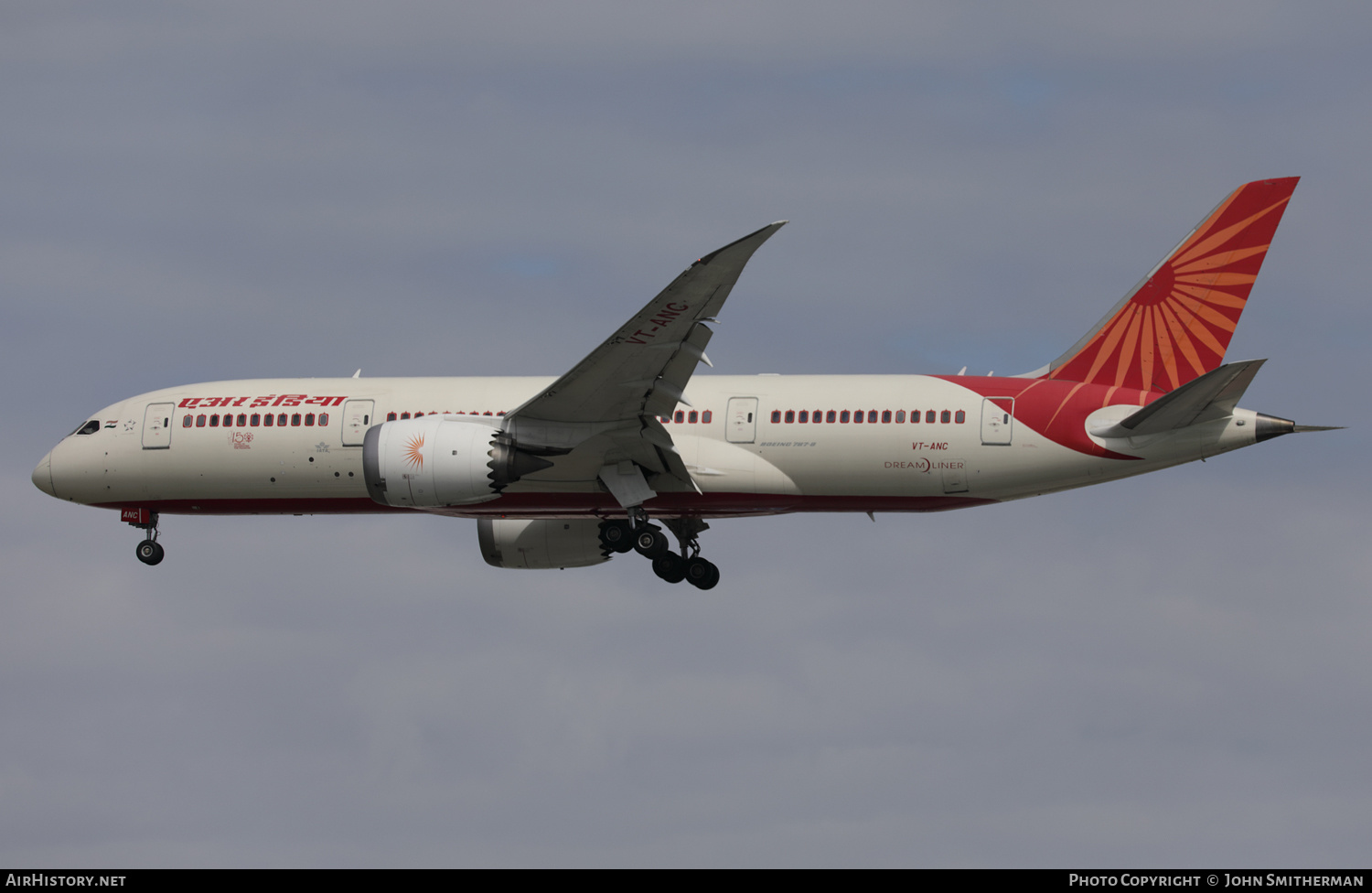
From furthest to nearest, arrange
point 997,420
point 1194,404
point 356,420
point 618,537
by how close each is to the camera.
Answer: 1. point 356,420
2. point 618,537
3. point 997,420
4. point 1194,404

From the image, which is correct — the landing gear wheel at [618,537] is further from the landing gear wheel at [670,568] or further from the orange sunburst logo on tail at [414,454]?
the orange sunburst logo on tail at [414,454]

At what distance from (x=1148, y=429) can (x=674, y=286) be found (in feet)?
34.0

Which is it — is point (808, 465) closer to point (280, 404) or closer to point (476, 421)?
point (476, 421)

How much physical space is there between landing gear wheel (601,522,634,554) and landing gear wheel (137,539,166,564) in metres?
Result: 10.8

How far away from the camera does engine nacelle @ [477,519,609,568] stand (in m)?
42.1

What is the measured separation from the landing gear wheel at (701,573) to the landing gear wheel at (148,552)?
1240 cm

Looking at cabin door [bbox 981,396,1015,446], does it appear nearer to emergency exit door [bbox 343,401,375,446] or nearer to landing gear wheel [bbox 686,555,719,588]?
landing gear wheel [bbox 686,555,719,588]

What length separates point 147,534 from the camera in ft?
132

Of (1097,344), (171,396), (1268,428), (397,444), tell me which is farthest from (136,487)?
(1268,428)

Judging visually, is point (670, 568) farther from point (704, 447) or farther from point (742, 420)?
point (742, 420)

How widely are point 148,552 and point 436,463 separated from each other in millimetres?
9648

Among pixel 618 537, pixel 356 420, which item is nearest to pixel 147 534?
pixel 356 420

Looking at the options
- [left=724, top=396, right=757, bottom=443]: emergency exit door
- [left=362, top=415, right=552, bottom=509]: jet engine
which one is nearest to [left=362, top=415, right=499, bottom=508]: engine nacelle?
[left=362, top=415, right=552, bottom=509]: jet engine

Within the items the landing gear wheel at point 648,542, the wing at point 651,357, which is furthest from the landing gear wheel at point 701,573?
the wing at point 651,357
